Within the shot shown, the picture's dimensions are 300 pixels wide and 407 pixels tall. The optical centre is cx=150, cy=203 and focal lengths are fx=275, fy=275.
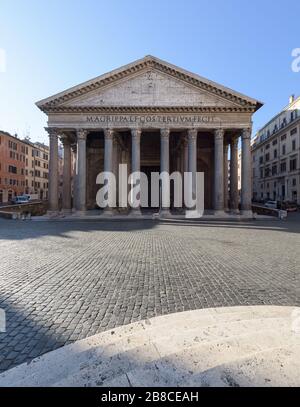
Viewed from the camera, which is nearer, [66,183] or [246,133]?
[246,133]

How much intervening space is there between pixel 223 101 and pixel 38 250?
23.4 metres

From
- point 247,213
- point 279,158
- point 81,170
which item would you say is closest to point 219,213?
point 247,213

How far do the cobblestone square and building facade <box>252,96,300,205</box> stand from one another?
45185 millimetres

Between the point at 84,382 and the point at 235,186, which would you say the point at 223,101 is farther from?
the point at 84,382

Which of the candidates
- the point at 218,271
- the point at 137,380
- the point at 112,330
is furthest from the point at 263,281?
the point at 137,380

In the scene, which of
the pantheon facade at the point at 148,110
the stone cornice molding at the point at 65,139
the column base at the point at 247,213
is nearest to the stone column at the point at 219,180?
the pantheon facade at the point at 148,110

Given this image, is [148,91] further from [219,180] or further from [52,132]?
[219,180]

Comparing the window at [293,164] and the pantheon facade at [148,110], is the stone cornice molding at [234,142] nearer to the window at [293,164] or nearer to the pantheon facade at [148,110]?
the pantheon facade at [148,110]

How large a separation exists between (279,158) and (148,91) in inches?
1542

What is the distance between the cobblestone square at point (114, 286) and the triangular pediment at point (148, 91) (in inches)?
793

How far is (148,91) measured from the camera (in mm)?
27172

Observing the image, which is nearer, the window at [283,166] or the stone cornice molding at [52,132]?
the stone cornice molding at [52,132]

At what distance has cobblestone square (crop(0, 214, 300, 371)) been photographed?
4102 millimetres

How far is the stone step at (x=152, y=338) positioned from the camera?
3.00 meters
